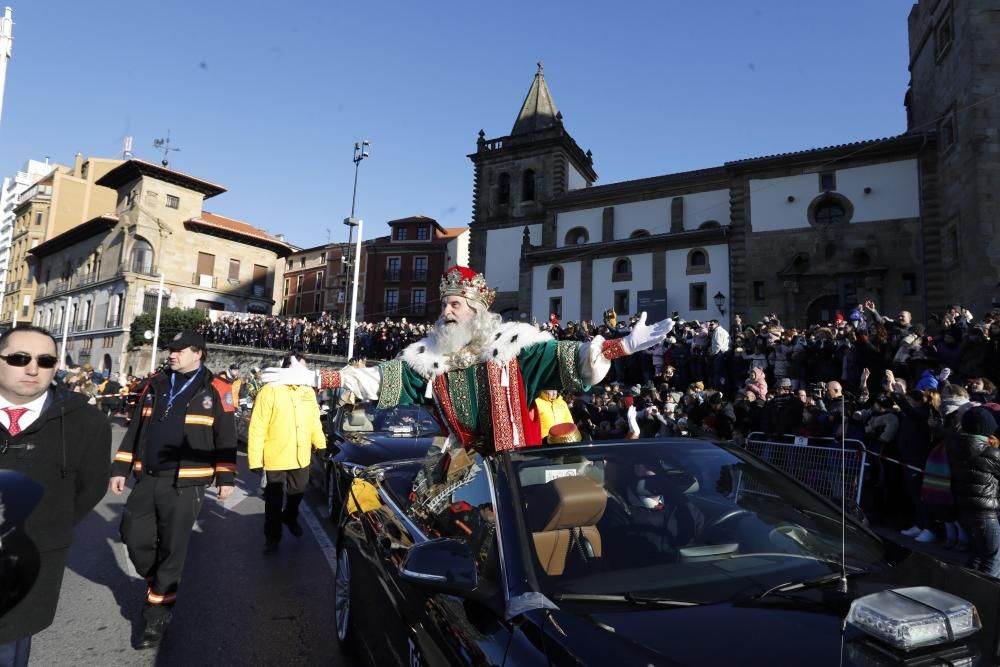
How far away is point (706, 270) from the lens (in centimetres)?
3142

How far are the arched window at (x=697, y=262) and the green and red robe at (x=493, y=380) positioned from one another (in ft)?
97.3

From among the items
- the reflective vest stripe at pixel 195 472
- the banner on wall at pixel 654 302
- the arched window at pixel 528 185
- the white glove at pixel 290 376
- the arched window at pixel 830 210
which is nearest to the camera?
the white glove at pixel 290 376

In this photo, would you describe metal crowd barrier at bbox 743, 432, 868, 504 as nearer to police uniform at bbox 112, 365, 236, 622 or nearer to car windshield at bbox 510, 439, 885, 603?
car windshield at bbox 510, 439, 885, 603

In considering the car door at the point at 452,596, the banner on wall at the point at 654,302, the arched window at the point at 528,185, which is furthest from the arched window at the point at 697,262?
the car door at the point at 452,596

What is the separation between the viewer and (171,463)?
4238 mm

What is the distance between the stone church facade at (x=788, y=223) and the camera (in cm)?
2191

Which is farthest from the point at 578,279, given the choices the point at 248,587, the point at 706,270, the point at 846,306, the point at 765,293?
the point at 248,587

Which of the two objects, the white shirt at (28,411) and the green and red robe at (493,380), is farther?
the green and red robe at (493,380)

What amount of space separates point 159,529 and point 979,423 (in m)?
6.99

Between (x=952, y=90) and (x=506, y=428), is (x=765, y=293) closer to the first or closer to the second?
(x=952, y=90)

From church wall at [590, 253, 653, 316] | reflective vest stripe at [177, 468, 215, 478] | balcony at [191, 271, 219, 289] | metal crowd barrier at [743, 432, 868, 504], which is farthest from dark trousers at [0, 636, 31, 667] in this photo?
balcony at [191, 271, 219, 289]

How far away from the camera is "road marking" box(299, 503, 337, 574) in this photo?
5613 mm

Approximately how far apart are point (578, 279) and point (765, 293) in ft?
35.3

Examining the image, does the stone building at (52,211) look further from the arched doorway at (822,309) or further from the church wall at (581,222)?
the arched doorway at (822,309)
